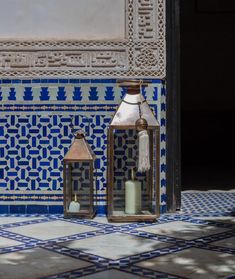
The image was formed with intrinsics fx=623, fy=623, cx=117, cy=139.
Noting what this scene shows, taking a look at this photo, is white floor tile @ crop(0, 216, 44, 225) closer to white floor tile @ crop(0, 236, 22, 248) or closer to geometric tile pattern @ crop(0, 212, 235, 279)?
geometric tile pattern @ crop(0, 212, 235, 279)

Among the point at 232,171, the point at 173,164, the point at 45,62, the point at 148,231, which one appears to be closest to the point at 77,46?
the point at 45,62

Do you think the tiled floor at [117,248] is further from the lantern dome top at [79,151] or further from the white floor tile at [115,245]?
the lantern dome top at [79,151]

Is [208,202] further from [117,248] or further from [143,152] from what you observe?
[117,248]

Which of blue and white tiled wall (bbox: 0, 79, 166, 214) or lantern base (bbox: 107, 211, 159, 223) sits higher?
blue and white tiled wall (bbox: 0, 79, 166, 214)

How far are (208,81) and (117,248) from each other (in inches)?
180

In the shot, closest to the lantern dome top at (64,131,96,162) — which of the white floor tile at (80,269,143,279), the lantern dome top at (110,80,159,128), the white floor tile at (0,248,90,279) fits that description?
the lantern dome top at (110,80,159,128)

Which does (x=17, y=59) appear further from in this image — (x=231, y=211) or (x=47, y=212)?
(x=231, y=211)

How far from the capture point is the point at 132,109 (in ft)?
10.7

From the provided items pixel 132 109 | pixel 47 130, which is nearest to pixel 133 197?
pixel 132 109

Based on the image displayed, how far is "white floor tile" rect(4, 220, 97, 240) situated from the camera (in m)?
2.84

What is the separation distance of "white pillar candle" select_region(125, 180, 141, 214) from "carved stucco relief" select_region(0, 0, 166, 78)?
23.6 inches

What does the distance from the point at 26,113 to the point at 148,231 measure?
97cm

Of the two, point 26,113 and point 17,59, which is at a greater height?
point 17,59

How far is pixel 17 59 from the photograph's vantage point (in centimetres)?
338
